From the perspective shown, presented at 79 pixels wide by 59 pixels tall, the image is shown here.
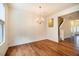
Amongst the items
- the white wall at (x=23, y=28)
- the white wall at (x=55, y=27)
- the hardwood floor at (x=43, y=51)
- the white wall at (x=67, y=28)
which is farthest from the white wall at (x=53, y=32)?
the white wall at (x=67, y=28)

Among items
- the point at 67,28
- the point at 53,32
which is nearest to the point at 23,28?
the point at 53,32

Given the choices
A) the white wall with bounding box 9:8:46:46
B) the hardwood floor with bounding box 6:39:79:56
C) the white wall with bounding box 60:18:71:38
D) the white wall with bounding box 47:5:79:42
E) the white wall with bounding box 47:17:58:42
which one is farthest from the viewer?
the white wall with bounding box 60:18:71:38

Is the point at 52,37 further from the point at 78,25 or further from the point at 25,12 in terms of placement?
the point at 78,25

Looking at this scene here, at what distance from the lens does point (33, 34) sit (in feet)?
18.8

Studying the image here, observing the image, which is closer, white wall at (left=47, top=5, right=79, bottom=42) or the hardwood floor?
the hardwood floor

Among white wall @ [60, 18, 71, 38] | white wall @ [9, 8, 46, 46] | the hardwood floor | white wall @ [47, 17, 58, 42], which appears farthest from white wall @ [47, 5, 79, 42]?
white wall @ [60, 18, 71, 38]

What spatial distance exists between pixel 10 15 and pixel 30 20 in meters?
1.58

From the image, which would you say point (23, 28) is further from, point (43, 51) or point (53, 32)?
point (43, 51)

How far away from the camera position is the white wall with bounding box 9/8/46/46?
440 cm

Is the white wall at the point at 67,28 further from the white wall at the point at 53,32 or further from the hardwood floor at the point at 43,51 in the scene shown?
the hardwood floor at the point at 43,51

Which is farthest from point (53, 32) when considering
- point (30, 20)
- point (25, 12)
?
point (25, 12)

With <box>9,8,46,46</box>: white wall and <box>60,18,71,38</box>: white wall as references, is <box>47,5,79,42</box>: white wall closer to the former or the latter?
<box>9,8,46,46</box>: white wall

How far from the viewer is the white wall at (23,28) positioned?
173 inches

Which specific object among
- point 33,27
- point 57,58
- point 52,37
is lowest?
point 52,37
